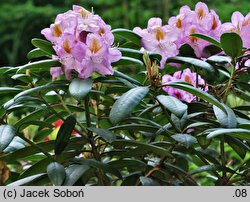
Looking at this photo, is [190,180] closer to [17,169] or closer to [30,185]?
[30,185]

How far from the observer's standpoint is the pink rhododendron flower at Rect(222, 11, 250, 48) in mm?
1047

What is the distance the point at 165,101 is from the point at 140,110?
237 mm

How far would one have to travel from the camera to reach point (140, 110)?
1.11 m

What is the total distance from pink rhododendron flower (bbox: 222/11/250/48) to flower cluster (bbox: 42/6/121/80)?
0.88 ft

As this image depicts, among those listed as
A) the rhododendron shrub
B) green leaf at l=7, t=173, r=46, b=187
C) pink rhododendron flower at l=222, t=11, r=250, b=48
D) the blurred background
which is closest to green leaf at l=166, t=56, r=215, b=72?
the rhododendron shrub

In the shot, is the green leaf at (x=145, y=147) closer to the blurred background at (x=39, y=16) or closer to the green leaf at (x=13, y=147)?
the green leaf at (x=13, y=147)

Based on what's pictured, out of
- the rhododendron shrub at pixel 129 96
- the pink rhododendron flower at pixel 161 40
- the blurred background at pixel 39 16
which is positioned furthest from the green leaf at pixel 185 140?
the blurred background at pixel 39 16

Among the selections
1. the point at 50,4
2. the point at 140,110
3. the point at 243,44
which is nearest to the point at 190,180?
the point at 140,110

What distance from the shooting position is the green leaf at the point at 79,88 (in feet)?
2.81

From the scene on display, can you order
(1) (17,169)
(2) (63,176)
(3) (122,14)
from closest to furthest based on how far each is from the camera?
(2) (63,176), (1) (17,169), (3) (122,14)

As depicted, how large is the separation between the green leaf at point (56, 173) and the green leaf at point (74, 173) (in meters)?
0.01

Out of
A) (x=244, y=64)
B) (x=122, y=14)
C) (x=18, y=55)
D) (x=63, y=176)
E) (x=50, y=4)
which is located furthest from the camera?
(x=50, y=4)

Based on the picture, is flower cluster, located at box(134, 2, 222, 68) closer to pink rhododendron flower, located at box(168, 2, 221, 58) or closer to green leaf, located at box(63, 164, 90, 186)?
pink rhododendron flower, located at box(168, 2, 221, 58)

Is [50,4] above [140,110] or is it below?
above
